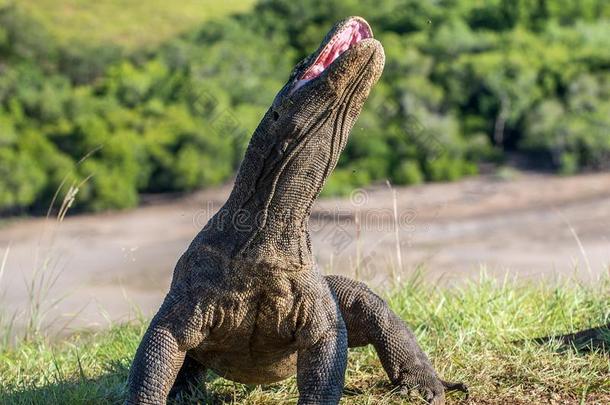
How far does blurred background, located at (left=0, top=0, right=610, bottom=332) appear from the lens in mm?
12898

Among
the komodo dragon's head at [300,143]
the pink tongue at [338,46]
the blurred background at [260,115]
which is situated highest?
the pink tongue at [338,46]

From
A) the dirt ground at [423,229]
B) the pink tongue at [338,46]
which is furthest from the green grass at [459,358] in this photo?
the dirt ground at [423,229]

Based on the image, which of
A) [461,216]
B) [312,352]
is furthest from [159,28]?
[312,352]

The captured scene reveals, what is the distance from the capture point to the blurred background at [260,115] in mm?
12898

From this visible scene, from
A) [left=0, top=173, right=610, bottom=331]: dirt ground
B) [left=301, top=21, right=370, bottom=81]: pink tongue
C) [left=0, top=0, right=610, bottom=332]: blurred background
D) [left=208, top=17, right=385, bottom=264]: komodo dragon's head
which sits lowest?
[left=0, top=173, right=610, bottom=331]: dirt ground

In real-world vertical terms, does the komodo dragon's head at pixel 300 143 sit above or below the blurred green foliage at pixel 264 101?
above

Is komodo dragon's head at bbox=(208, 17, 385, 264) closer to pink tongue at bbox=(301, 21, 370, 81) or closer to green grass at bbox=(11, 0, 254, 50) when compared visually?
pink tongue at bbox=(301, 21, 370, 81)

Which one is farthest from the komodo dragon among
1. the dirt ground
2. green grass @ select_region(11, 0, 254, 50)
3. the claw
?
green grass @ select_region(11, 0, 254, 50)

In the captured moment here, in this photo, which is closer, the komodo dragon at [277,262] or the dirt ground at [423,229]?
the komodo dragon at [277,262]

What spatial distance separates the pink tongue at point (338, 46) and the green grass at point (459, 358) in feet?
4.13

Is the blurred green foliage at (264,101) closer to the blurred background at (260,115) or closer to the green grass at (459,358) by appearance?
the blurred background at (260,115)

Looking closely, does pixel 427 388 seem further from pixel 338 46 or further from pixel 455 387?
pixel 338 46

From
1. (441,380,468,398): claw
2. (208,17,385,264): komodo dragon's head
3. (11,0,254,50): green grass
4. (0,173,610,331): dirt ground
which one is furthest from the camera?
(11,0,254,50): green grass

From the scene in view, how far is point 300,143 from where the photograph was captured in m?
2.72
